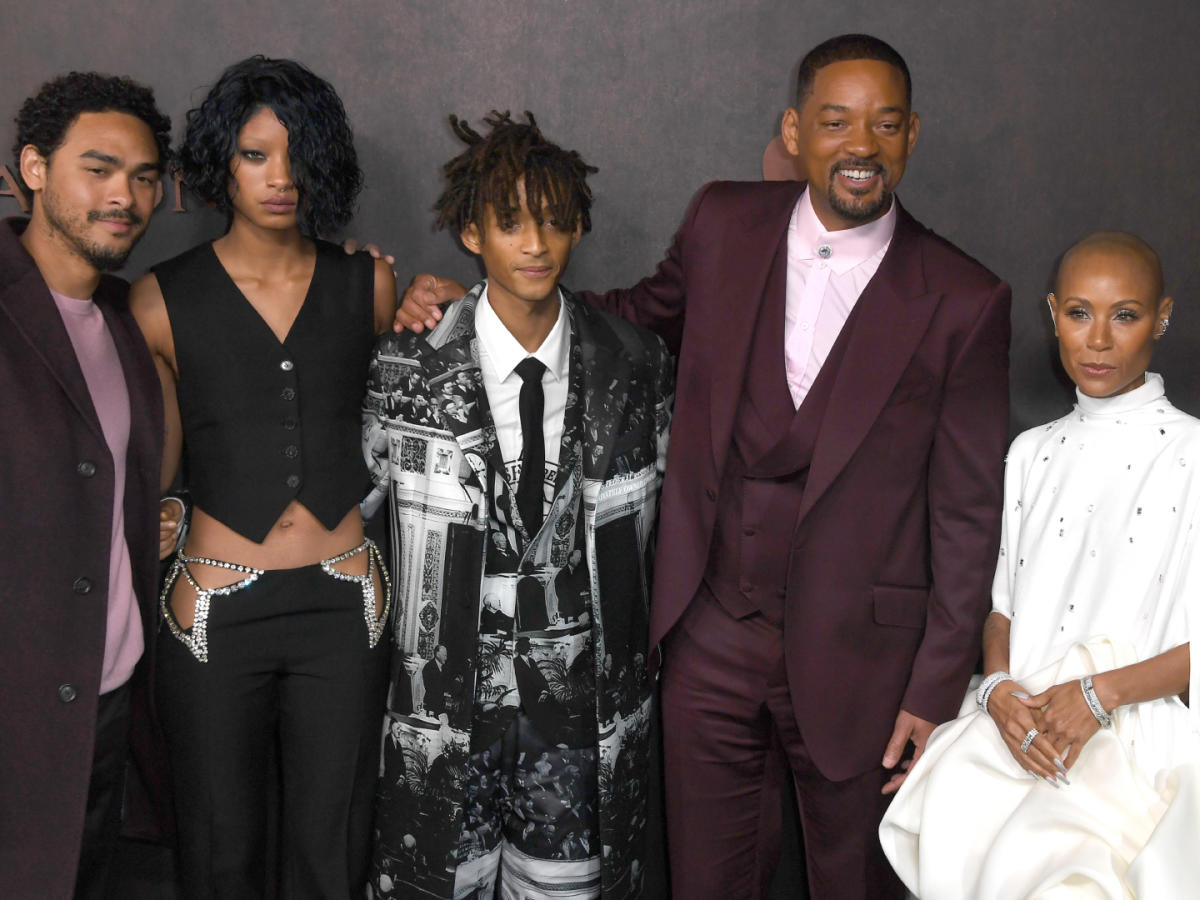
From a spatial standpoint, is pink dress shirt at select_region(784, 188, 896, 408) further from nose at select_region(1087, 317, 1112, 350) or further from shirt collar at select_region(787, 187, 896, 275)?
nose at select_region(1087, 317, 1112, 350)

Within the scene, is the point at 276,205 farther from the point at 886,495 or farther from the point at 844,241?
the point at 886,495

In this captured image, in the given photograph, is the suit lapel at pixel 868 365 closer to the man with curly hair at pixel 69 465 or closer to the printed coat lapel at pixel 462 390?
the printed coat lapel at pixel 462 390

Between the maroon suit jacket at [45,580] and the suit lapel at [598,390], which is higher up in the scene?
the suit lapel at [598,390]

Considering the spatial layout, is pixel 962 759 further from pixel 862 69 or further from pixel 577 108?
pixel 577 108

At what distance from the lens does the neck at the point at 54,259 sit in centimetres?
227

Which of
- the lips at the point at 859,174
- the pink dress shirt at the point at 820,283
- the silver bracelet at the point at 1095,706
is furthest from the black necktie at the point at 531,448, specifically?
the silver bracelet at the point at 1095,706

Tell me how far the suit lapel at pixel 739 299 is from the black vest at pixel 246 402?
891 mm

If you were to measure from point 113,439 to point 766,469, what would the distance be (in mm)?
1399

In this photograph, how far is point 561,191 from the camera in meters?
2.37

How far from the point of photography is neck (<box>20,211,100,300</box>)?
227 centimetres

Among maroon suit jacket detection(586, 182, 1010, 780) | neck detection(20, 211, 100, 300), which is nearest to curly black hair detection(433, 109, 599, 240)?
maroon suit jacket detection(586, 182, 1010, 780)

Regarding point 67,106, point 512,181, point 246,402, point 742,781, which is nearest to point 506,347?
point 512,181

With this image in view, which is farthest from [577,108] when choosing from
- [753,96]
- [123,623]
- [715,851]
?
[715,851]

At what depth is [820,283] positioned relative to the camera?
242cm
